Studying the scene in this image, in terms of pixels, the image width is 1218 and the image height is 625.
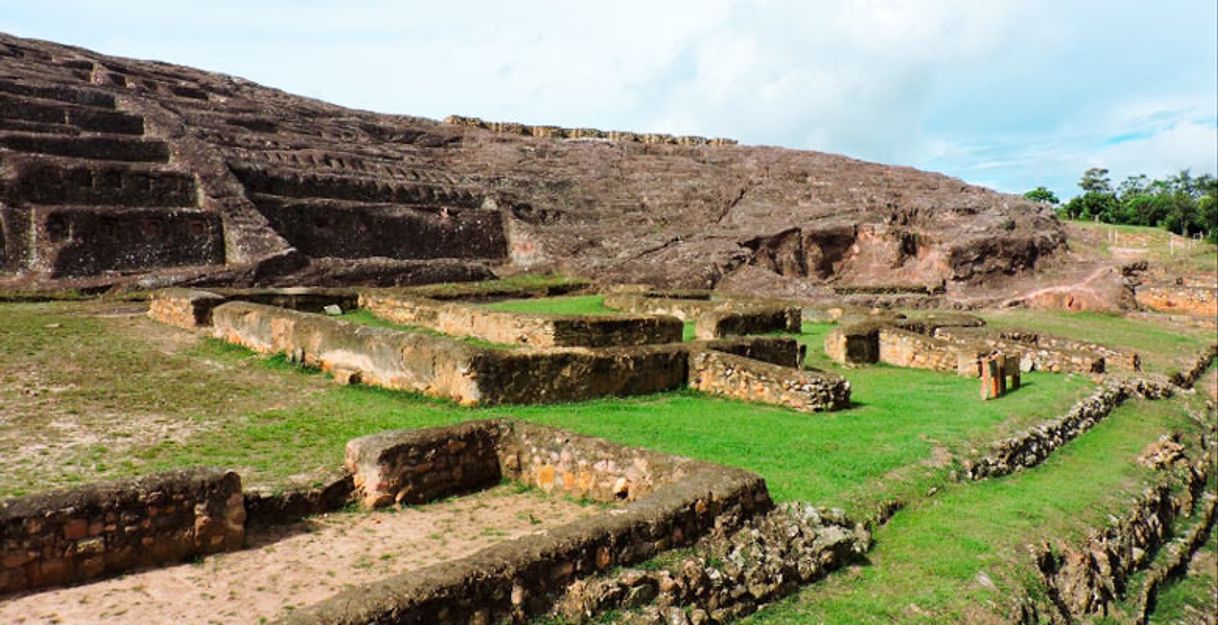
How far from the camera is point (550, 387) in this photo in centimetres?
1077

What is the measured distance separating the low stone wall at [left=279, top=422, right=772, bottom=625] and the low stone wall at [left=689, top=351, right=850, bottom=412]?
467cm

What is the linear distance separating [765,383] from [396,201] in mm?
A: 20623

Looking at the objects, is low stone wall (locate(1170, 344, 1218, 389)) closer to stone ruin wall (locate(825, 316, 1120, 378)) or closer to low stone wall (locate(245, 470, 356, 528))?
stone ruin wall (locate(825, 316, 1120, 378))

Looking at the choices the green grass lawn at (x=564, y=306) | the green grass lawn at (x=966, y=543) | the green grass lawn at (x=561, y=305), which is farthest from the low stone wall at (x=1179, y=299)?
the green grass lawn at (x=966, y=543)

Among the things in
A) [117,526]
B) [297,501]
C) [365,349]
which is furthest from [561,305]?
[117,526]

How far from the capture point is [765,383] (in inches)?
464

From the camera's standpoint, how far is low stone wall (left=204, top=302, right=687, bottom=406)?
10227mm

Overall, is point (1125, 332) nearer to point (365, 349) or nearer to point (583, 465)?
point (365, 349)

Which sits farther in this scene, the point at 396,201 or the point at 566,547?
the point at 396,201

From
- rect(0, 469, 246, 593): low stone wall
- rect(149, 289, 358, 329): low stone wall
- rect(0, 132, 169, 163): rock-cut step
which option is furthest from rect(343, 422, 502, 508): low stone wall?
rect(0, 132, 169, 163): rock-cut step

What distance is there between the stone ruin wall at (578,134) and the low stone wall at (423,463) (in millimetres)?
42736

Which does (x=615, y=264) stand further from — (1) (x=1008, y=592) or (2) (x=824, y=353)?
(1) (x=1008, y=592)

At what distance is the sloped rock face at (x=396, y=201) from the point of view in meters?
20.9

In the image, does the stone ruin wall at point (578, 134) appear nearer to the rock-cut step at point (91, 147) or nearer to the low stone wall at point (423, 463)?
the rock-cut step at point (91, 147)
